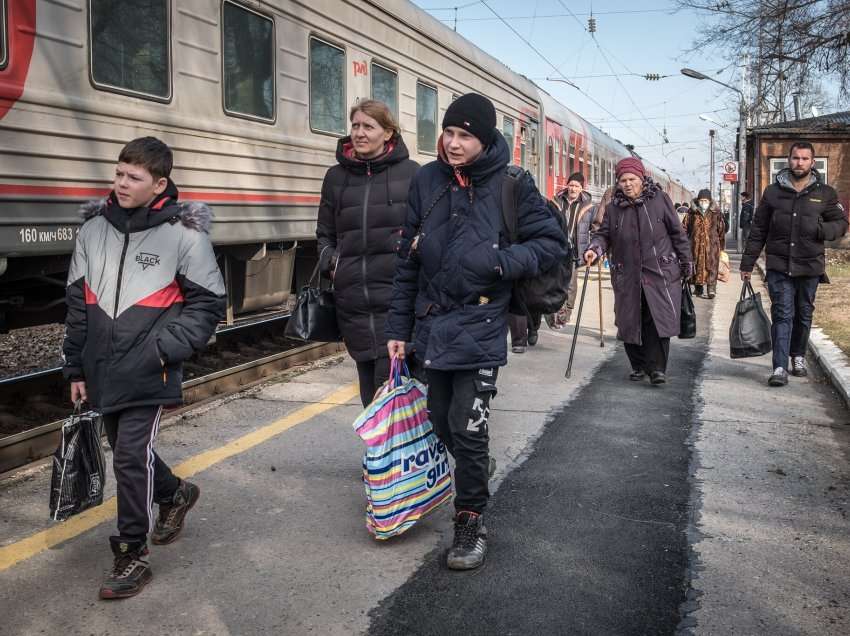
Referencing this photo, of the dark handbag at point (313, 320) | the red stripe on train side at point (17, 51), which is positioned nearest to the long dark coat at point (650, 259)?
the dark handbag at point (313, 320)

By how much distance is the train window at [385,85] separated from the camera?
31.8 feet

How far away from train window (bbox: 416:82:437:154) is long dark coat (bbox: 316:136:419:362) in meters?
6.13

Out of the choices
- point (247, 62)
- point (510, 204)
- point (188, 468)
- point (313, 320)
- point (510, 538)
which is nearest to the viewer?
point (510, 204)

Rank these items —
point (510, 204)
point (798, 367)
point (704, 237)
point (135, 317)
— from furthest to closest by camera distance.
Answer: point (704, 237) < point (798, 367) < point (510, 204) < point (135, 317)

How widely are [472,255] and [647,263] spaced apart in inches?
161

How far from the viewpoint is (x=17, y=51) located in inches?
209

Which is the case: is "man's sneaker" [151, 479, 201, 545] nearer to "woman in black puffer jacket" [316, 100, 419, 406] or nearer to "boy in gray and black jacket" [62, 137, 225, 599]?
"boy in gray and black jacket" [62, 137, 225, 599]

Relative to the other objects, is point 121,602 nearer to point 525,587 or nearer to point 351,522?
point 351,522

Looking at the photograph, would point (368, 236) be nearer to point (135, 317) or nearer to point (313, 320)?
point (313, 320)

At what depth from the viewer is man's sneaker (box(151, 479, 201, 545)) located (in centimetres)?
407

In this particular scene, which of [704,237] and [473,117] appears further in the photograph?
[704,237]

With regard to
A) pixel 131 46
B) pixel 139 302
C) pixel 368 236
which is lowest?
pixel 139 302

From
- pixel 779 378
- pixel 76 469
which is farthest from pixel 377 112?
pixel 779 378

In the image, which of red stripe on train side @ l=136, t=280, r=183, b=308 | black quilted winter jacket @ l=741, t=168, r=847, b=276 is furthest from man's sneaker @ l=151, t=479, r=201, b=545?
black quilted winter jacket @ l=741, t=168, r=847, b=276
